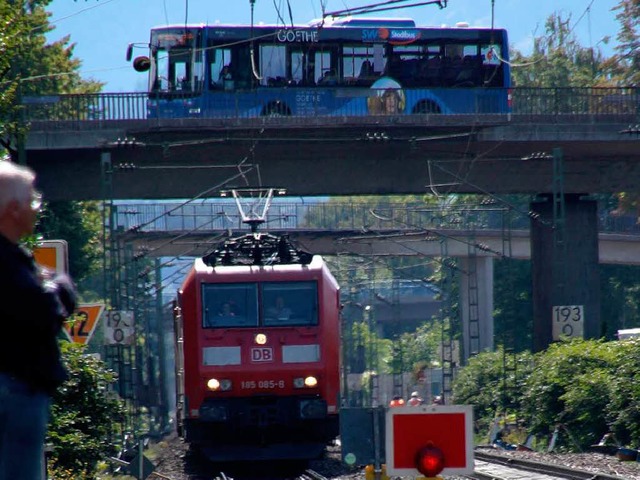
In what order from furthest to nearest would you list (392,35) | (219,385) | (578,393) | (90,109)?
(392,35) → (90,109) → (578,393) → (219,385)

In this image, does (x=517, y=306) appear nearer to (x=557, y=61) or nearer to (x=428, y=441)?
(x=557, y=61)

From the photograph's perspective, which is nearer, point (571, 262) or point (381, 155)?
point (381, 155)

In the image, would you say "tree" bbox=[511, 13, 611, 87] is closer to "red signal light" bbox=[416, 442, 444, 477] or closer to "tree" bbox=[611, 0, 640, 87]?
"tree" bbox=[611, 0, 640, 87]

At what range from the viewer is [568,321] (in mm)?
27922

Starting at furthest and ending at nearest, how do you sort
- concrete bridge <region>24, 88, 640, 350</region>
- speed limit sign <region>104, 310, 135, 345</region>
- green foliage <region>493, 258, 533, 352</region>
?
green foliage <region>493, 258, 533, 352</region>
concrete bridge <region>24, 88, 640, 350</region>
speed limit sign <region>104, 310, 135, 345</region>

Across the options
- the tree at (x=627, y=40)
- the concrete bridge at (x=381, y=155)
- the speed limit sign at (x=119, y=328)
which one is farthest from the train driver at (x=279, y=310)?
the tree at (x=627, y=40)

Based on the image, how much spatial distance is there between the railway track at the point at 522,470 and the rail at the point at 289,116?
39.7 ft

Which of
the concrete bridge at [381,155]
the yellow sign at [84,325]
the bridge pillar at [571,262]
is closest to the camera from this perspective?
the yellow sign at [84,325]

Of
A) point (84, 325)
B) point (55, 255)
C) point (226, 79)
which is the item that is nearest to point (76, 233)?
point (226, 79)

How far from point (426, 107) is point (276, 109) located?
12.4 ft

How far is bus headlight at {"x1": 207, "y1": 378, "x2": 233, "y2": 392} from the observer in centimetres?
1869

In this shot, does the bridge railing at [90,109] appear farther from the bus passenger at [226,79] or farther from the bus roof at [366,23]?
the bus roof at [366,23]

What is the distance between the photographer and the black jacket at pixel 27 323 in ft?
13.3

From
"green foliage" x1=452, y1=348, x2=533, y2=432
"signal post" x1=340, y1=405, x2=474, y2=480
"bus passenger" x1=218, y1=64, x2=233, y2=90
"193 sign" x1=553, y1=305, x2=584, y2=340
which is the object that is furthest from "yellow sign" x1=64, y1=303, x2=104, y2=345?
"bus passenger" x1=218, y1=64, x2=233, y2=90
